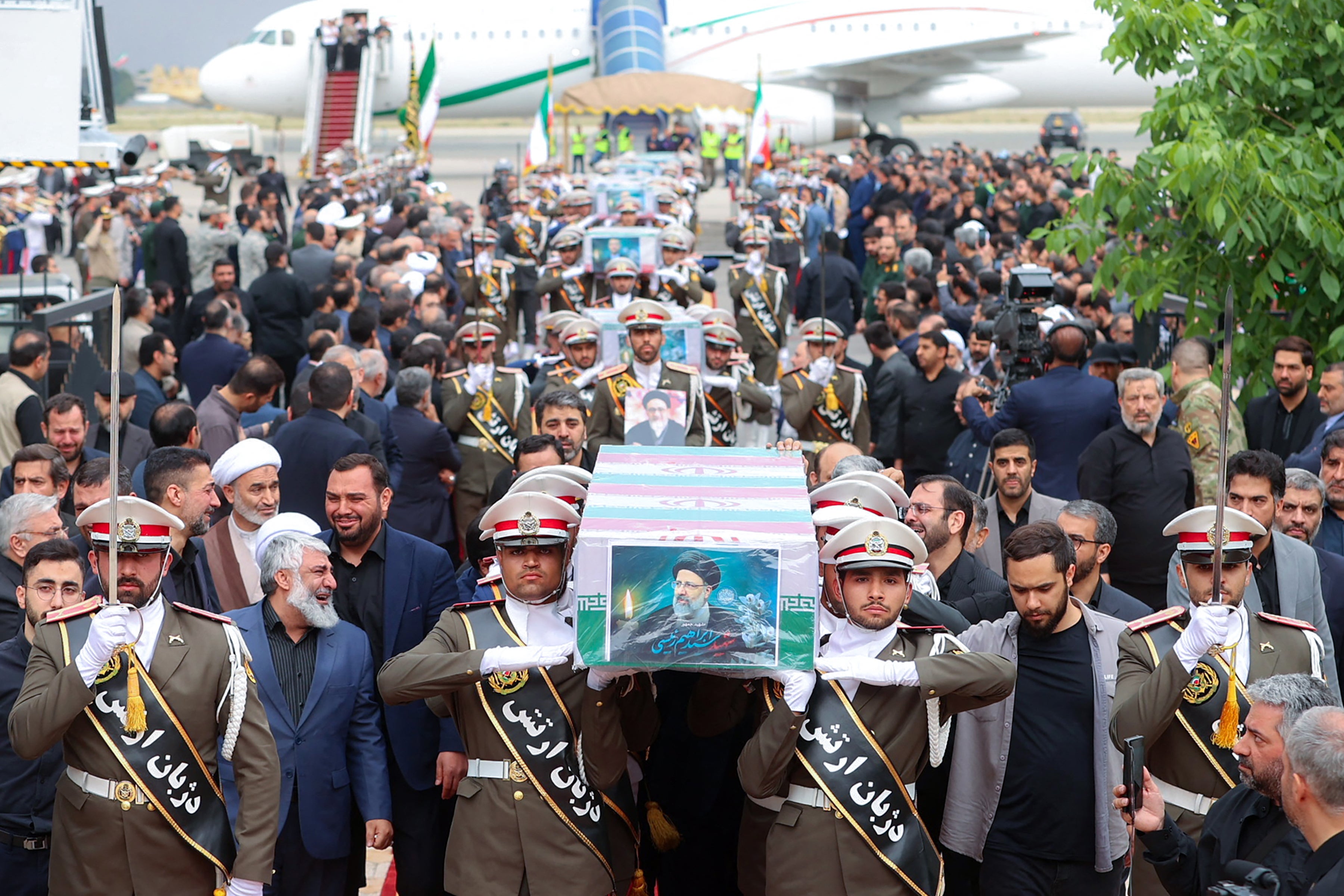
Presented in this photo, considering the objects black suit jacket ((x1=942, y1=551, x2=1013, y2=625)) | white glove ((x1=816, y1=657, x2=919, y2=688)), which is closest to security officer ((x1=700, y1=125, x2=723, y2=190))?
black suit jacket ((x1=942, y1=551, x2=1013, y2=625))

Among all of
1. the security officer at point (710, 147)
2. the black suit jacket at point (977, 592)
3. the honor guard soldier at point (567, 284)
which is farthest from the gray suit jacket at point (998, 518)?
the security officer at point (710, 147)

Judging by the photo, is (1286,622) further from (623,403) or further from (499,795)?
(623,403)

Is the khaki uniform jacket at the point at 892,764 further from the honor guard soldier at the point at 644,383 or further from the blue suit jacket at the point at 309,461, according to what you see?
the honor guard soldier at the point at 644,383

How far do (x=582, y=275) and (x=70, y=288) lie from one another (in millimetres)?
4231

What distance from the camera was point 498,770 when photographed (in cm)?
465

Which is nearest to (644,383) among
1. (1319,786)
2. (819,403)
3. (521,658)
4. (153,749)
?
(819,403)

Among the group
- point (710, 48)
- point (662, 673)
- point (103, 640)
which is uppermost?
point (710, 48)

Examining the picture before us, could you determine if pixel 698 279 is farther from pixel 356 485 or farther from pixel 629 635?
pixel 629 635

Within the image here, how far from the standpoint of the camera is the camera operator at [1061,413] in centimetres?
850

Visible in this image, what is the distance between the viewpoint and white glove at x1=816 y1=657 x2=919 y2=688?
4.28 m

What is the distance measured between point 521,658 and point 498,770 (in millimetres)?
446

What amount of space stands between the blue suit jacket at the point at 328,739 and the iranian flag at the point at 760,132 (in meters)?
22.1

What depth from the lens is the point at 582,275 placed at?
1340cm

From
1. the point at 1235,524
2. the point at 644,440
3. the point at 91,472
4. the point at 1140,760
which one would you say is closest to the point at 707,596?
the point at 1140,760
